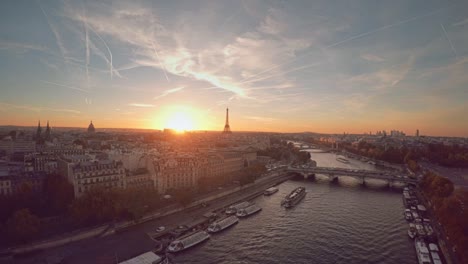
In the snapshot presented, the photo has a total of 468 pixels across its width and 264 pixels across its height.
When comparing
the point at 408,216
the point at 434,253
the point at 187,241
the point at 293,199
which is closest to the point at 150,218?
the point at 187,241

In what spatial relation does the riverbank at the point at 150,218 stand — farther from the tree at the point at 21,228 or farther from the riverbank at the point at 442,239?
the riverbank at the point at 442,239

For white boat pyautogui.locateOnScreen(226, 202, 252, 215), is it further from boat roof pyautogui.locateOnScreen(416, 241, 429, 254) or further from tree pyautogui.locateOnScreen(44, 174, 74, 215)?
boat roof pyautogui.locateOnScreen(416, 241, 429, 254)

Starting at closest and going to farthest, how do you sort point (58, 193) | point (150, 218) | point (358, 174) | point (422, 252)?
point (422, 252), point (58, 193), point (150, 218), point (358, 174)

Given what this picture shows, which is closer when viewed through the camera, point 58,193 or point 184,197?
point 58,193

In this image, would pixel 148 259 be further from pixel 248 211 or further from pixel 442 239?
pixel 442 239

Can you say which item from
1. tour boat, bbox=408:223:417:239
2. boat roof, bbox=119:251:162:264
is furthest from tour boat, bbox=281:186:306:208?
boat roof, bbox=119:251:162:264

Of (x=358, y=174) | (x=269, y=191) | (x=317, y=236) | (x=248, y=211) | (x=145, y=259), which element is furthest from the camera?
(x=358, y=174)

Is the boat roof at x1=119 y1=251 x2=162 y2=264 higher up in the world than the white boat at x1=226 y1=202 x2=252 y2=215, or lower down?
lower down
